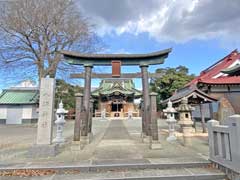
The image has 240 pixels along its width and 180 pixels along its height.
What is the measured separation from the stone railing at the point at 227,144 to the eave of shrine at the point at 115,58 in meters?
4.24

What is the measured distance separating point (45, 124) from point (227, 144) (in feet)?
17.7

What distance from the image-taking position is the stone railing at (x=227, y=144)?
4.05 m

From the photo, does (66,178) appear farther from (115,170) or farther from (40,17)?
(40,17)

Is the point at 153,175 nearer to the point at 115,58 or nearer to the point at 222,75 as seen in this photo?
the point at 115,58

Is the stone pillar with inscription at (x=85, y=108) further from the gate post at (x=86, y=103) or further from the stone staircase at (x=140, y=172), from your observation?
the stone staircase at (x=140, y=172)

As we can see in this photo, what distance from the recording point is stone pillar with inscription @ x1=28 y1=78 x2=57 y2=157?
241 inches

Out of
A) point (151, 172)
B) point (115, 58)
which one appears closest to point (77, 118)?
point (115, 58)

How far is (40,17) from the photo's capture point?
1561 cm

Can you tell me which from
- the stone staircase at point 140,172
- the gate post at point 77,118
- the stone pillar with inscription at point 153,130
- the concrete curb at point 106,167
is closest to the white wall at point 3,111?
A: the gate post at point 77,118

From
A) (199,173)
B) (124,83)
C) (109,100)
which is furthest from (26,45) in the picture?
(124,83)

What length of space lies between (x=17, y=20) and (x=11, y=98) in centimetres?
1336

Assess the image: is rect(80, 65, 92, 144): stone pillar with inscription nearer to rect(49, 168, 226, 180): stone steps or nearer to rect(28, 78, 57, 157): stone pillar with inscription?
rect(28, 78, 57, 157): stone pillar with inscription

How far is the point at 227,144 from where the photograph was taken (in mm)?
4438

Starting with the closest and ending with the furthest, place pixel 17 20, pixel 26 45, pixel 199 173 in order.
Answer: pixel 199 173
pixel 17 20
pixel 26 45
